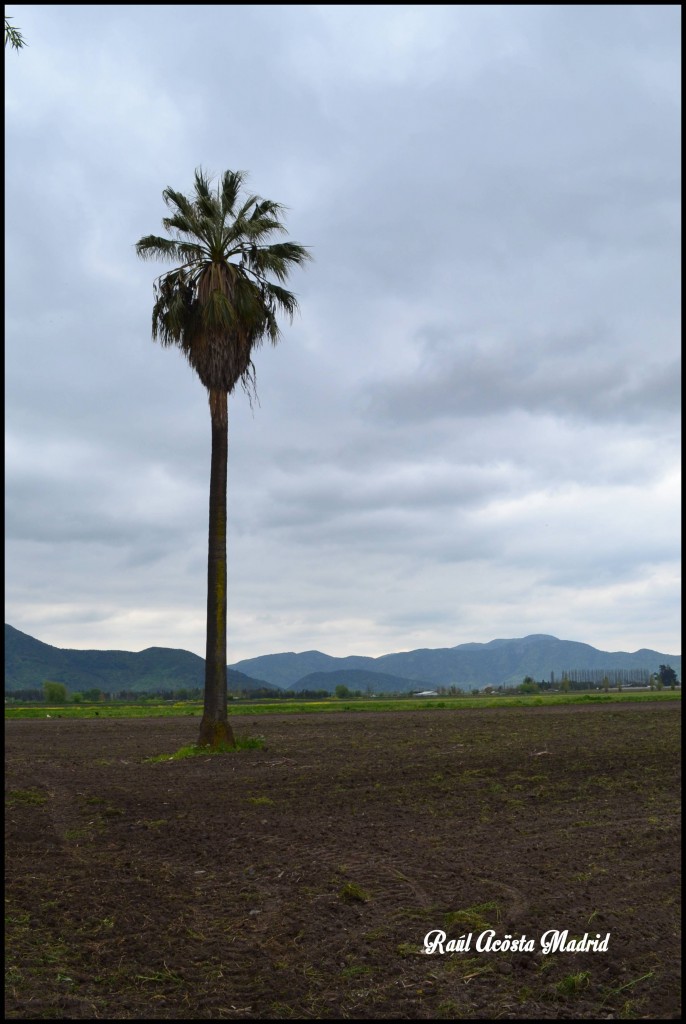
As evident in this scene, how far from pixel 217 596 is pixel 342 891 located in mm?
17710

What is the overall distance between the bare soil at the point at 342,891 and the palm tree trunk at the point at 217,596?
5.62 meters

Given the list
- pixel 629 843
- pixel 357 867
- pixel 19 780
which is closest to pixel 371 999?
pixel 357 867

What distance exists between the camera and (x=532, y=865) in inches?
429

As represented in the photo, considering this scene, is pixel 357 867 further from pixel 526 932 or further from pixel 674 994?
pixel 674 994

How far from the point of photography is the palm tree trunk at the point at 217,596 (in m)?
26.8

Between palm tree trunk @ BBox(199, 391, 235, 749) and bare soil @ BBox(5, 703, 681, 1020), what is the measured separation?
5623 millimetres

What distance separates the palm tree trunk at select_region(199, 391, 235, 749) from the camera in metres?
26.8

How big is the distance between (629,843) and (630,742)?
1653 cm
